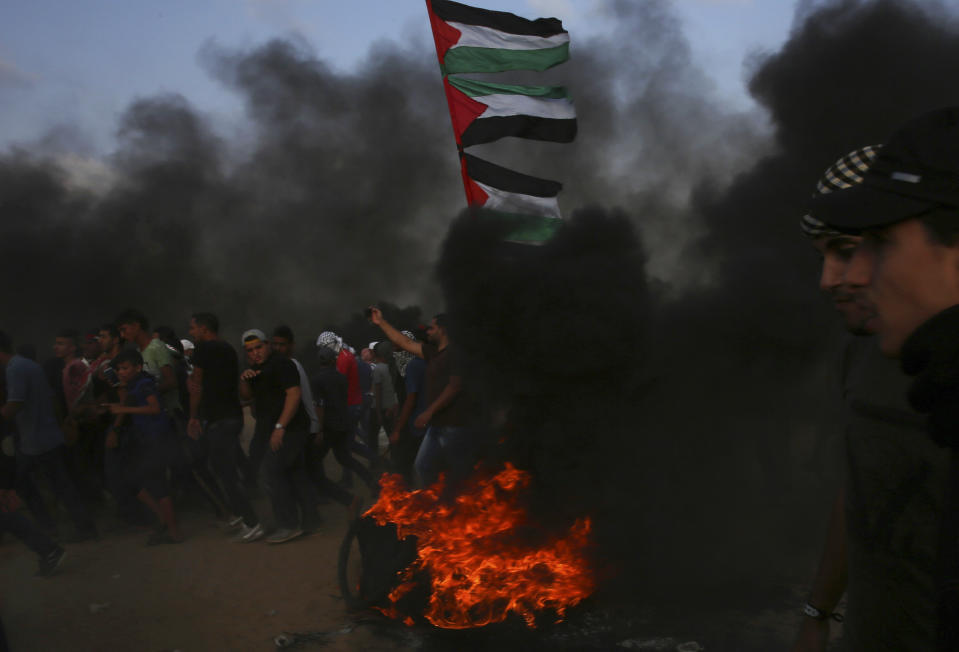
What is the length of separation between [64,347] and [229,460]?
2.68 metres

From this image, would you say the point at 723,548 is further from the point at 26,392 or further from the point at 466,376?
the point at 26,392

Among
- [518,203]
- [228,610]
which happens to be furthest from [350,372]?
[228,610]

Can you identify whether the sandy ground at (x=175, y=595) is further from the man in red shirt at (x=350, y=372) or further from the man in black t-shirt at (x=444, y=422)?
the man in red shirt at (x=350, y=372)

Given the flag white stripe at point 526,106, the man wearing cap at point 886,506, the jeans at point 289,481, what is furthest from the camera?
the flag white stripe at point 526,106

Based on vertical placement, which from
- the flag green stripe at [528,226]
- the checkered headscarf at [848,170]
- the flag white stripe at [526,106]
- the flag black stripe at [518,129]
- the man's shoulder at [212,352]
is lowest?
the man's shoulder at [212,352]

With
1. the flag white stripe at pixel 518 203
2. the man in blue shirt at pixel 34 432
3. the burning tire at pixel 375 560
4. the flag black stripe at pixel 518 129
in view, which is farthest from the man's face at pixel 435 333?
the man in blue shirt at pixel 34 432

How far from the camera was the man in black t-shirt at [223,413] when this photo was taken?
676 centimetres

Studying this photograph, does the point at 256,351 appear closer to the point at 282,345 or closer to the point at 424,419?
the point at 282,345

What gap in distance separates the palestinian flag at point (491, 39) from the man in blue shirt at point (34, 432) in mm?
4740

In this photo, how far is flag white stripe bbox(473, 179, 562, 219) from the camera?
702 centimetres

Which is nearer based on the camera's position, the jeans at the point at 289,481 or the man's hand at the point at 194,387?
the jeans at the point at 289,481

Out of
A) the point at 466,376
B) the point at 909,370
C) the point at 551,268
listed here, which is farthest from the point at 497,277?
the point at 909,370

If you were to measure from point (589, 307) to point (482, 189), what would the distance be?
1975 mm

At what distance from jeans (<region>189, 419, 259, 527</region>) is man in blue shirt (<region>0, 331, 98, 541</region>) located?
129cm
